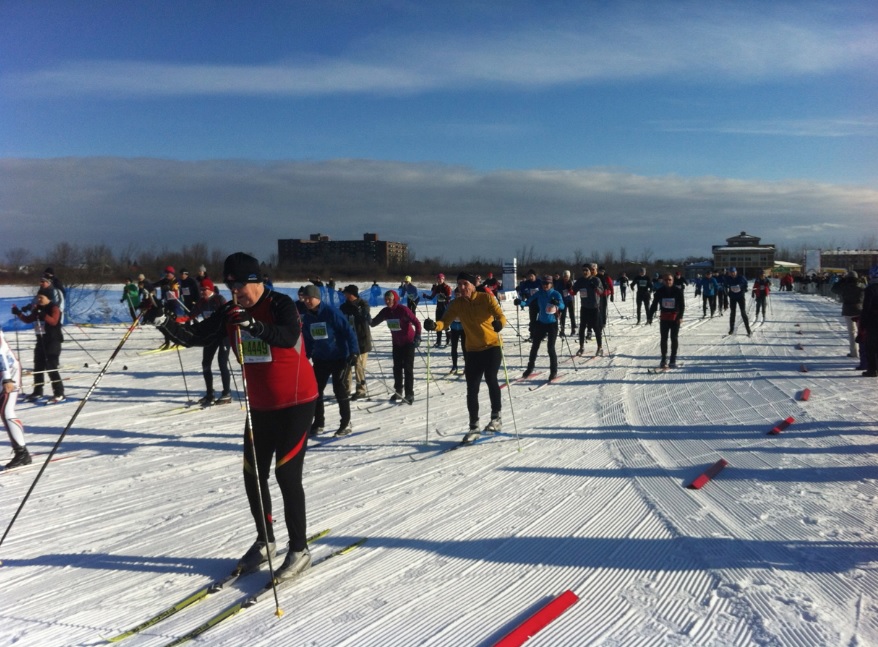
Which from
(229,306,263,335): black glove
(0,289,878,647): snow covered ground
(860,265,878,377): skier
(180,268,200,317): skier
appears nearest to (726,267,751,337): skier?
(860,265,878,377): skier

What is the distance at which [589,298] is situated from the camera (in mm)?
15352

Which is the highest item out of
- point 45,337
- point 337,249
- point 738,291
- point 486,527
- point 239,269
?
point 337,249

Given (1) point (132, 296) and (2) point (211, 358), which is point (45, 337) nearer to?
(2) point (211, 358)

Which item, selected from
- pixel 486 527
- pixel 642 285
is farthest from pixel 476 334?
pixel 642 285

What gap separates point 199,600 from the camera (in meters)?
4.02

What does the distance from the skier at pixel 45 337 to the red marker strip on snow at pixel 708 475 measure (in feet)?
33.8

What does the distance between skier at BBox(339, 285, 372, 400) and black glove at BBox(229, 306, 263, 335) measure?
5.66 metres

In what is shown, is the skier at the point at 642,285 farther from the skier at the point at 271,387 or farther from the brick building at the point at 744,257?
the brick building at the point at 744,257

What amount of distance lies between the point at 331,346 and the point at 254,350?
14.6ft

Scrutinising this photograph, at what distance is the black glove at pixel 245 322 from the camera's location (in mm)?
3854

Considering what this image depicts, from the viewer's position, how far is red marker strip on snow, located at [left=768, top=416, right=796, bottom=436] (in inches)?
319

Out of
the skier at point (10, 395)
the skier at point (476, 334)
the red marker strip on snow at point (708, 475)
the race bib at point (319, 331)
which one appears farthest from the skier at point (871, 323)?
the skier at point (10, 395)

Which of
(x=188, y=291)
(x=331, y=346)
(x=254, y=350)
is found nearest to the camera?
(x=254, y=350)

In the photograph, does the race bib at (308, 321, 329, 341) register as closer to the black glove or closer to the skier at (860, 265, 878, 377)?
the black glove
